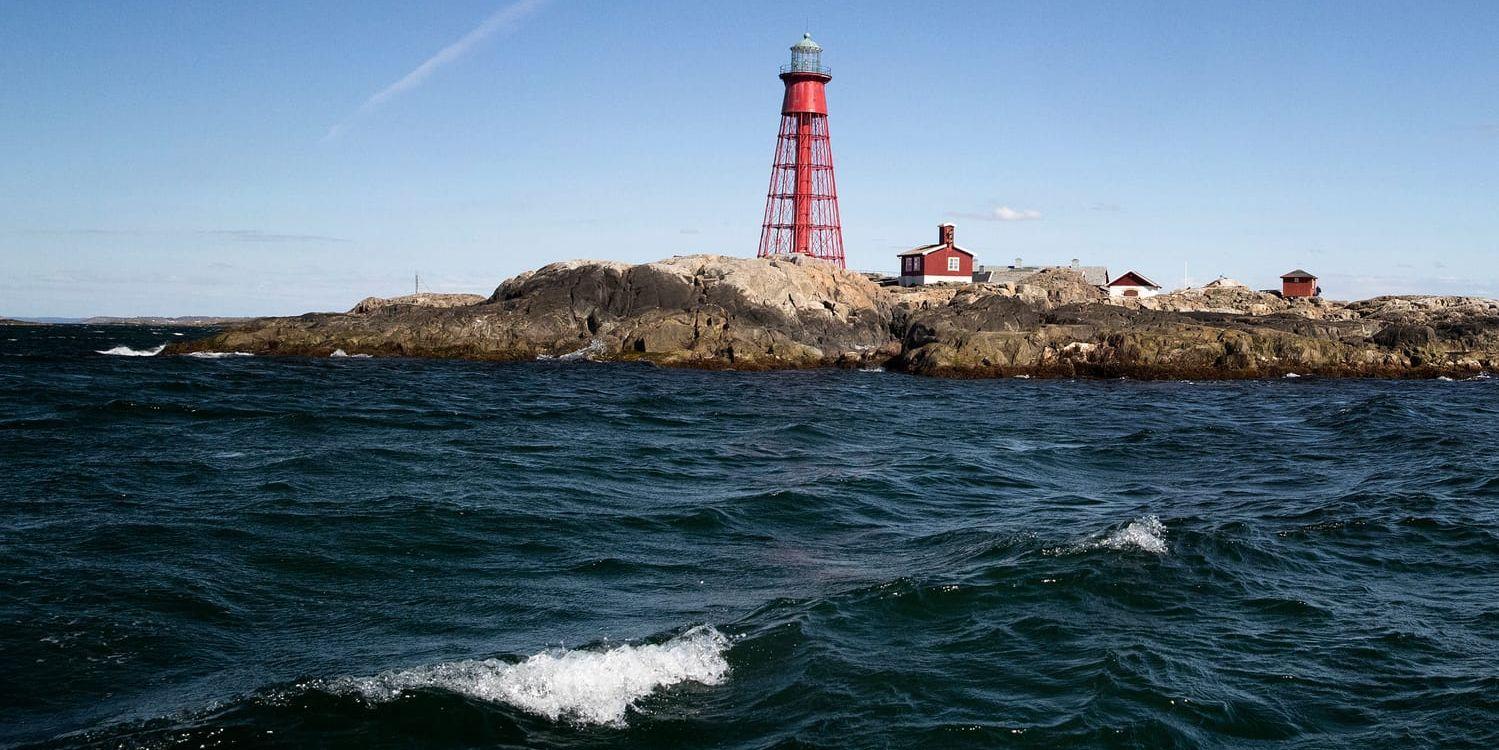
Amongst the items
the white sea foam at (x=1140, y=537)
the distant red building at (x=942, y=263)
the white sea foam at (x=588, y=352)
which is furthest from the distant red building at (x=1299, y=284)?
the white sea foam at (x=1140, y=537)

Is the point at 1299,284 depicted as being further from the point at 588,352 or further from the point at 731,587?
the point at 731,587

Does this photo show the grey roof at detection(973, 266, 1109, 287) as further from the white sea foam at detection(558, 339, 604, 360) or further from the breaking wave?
the breaking wave

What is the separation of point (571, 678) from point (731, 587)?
4163 mm

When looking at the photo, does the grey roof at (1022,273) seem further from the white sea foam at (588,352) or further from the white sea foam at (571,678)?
the white sea foam at (571,678)

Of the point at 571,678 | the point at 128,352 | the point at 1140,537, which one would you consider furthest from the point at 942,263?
the point at 571,678

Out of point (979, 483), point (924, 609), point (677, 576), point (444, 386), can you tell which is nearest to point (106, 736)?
point (677, 576)

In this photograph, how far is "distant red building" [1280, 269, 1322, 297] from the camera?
85438 mm

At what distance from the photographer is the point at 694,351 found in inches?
2249

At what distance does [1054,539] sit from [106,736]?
517 inches

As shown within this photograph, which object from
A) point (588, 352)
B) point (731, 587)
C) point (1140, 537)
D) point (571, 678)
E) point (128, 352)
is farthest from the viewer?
point (128, 352)

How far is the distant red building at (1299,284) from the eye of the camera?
8544 centimetres

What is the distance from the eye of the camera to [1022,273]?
3415 inches

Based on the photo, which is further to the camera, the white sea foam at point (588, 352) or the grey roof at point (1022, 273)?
the grey roof at point (1022, 273)

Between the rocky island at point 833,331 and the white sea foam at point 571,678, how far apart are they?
4219 cm
